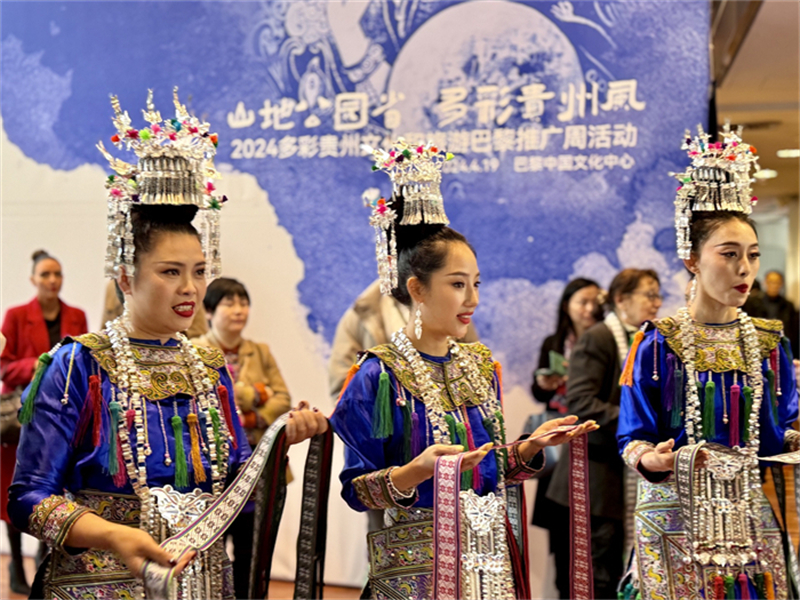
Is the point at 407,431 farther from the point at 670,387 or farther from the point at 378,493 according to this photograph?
the point at 670,387

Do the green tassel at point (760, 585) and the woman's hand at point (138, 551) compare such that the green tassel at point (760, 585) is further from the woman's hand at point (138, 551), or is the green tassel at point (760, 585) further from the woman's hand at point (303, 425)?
the woman's hand at point (138, 551)

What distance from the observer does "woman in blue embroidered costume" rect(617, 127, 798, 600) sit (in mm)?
2760

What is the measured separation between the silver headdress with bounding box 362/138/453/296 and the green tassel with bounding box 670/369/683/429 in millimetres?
837

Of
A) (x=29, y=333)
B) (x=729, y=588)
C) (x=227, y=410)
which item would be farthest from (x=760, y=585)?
(x=29, y=333)

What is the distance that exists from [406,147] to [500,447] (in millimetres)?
913

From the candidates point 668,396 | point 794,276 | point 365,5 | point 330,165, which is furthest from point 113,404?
point 794,276

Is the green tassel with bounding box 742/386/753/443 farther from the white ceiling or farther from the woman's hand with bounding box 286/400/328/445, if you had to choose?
the white ceiling

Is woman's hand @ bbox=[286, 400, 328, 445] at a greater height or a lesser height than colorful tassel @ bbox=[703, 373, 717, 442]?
lesser

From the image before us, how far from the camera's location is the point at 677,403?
113 inches

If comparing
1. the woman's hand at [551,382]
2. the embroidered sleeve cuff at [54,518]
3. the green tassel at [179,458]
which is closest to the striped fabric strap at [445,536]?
the green tassel at [179,458]

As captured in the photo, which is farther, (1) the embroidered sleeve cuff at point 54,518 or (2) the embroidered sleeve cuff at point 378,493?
(2) the embroidered sleeve cuff at point 378,493

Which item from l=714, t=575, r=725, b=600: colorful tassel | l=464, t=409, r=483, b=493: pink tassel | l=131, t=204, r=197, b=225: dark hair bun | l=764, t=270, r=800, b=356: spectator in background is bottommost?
l=714, t=575, r=725, b=600: colorful tassel

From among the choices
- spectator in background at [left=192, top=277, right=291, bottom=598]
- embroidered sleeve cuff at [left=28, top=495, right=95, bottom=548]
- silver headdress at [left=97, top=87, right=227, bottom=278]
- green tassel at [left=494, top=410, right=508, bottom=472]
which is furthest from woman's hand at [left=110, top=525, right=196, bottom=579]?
spectator in background at [left=192, top=277, right=291, bottom=598]

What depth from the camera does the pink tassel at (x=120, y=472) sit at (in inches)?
89.4
